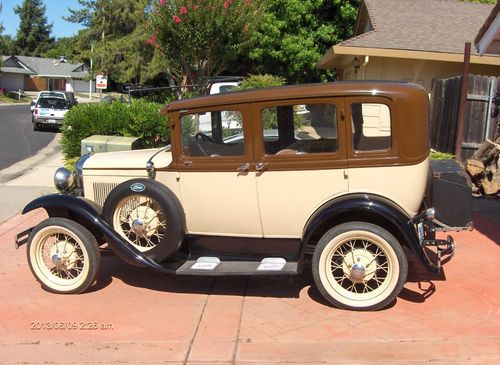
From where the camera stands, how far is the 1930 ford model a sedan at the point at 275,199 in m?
4.61

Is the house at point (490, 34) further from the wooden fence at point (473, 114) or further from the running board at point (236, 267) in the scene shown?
the running board at point (236, 267)

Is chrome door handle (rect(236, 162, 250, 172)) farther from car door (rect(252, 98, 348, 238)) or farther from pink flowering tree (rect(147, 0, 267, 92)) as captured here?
pink flowering tree (rect(147, 0, 267, 92))

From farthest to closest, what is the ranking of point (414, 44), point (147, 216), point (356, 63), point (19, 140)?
point (19, 140) → point (356, 63) → point (414, 44) → point (147, 216)

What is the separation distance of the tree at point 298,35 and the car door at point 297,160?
1674 cm

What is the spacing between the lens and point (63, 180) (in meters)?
5.44

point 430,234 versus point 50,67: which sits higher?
point 50,67

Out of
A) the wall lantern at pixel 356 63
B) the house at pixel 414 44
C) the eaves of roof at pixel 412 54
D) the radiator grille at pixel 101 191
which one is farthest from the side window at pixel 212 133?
the wall lantern at pixel 356 63

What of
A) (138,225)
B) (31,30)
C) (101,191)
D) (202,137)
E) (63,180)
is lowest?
(138,225)

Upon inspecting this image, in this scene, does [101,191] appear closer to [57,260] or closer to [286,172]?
[57,260]

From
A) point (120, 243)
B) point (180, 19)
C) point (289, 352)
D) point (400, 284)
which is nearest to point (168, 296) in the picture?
point (120, 243)

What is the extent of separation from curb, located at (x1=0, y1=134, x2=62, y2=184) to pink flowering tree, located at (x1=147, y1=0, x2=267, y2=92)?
14.3 feet

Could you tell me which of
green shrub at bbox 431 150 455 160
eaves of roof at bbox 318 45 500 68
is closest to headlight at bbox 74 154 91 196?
green shrub at bbox 431 150 455 160

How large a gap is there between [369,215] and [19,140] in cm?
1830

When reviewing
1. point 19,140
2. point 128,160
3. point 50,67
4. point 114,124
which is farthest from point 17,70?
point 128,160
